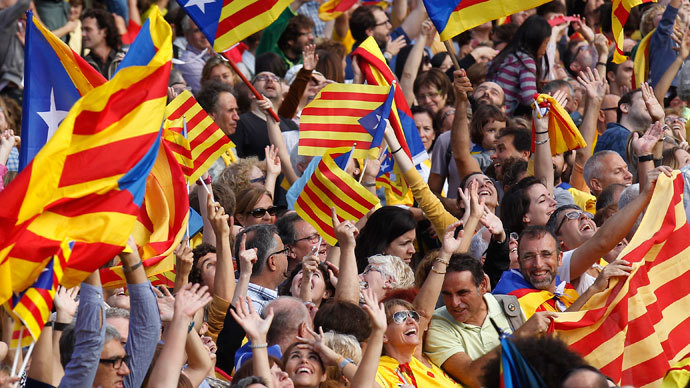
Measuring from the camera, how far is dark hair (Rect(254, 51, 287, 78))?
1225cm

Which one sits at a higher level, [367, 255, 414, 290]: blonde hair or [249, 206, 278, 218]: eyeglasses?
[367, 255, 414, 290]: blonde hair

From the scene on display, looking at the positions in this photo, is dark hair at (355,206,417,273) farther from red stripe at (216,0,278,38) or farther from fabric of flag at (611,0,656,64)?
fabric of flag at (611,0,656,64)

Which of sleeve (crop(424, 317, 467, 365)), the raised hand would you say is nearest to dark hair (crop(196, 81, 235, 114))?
sleeve (crop(424, 317, 467, 365))

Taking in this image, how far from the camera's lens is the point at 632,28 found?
1479cm

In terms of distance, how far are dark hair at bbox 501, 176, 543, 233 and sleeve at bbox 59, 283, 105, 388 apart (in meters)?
3.94

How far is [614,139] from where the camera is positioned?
10930mm

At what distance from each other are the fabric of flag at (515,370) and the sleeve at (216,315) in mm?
2439

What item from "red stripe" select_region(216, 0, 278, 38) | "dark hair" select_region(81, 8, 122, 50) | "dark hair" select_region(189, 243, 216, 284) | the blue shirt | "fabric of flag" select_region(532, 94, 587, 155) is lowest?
the blue shirt

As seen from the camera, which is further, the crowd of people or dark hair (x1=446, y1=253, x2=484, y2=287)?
dark hair (x1=446, y1=253, x2=484, y2=287)

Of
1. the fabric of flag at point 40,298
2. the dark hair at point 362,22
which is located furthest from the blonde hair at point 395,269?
the dark hair at point 362,22

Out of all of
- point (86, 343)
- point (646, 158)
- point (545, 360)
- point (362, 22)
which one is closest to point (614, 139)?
point (646, 158)

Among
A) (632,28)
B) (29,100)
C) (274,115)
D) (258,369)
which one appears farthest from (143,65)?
(632,28)

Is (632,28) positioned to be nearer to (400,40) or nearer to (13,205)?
(400,40)

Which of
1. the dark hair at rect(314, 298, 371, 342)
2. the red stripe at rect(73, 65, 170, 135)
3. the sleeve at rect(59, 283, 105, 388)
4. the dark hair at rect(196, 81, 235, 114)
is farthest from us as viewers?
the dark hair at rect(196, 81, 235, 114)
